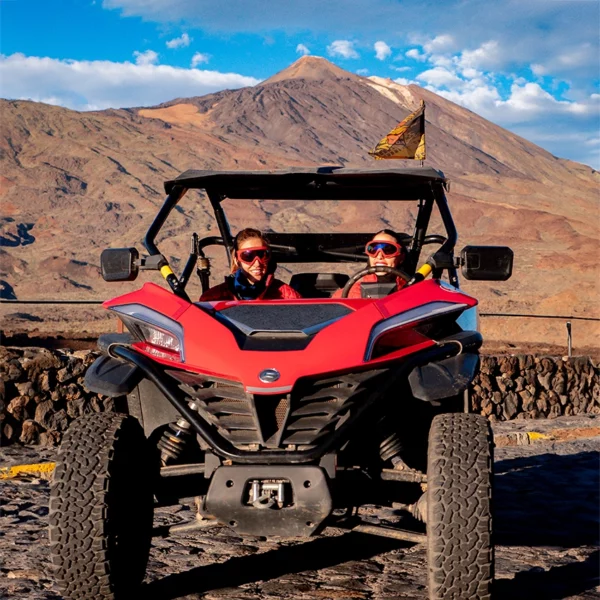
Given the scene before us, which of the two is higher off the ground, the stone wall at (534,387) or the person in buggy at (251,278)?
the person in buggy at (251,278)

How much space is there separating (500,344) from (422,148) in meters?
21.0

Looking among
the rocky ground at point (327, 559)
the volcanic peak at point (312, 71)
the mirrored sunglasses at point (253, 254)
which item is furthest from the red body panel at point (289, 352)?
the volcanic peak at point (312, 71)

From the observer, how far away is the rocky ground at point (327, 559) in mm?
4840

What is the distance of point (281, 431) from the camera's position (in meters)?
4.07

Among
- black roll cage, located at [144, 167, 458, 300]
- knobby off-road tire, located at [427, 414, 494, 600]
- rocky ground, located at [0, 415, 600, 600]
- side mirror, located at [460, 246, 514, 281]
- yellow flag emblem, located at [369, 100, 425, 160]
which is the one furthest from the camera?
yellow flag emblem, located at [369, 100, 425, 160]

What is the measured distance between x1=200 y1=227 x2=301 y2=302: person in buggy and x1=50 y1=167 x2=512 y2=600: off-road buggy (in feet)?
2.18

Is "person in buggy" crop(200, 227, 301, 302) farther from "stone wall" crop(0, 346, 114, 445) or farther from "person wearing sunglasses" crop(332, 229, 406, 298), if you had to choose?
"stone wall" crop(0, 346, 114, 445)

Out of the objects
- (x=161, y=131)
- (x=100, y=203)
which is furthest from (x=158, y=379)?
(x=161, y=131)

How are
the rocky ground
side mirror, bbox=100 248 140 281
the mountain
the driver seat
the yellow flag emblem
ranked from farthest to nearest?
the mountain, the yellow flag emblem, the driver seat, side mirror, bbox=100 248 140 281, the rocky ground

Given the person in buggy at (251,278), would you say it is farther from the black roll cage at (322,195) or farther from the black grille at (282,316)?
the black grille at (282,316)

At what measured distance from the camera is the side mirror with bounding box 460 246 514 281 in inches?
197

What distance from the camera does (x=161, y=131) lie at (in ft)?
345

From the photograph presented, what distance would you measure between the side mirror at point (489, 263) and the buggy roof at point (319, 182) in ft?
2.09

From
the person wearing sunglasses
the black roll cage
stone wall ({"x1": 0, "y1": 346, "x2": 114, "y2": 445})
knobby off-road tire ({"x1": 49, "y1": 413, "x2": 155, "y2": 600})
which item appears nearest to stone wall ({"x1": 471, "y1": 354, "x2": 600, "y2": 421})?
stone wall ({"x1": 0, "y1": 346, "x2": 114, "y2": 445})
